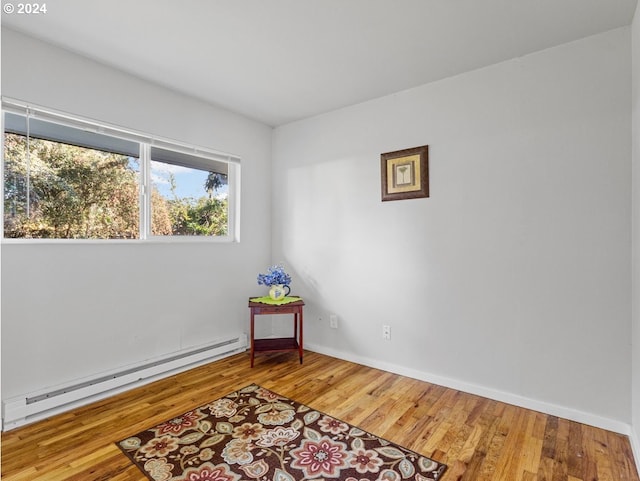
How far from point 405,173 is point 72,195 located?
2.56m

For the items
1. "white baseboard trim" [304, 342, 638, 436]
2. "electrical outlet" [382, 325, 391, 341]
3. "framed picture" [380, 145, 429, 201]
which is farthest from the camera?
"electrical outlet" [382, 325, 391, 341]

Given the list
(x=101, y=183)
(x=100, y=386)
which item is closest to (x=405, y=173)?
(x=101, y=183)

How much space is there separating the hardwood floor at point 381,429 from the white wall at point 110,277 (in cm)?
37

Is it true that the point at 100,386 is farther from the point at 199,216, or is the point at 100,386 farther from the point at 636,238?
the point at 636,238

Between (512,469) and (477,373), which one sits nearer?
(512,469)

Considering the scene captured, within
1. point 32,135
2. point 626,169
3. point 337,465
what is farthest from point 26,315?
point 626,169

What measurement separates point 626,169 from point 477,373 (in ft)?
5.40

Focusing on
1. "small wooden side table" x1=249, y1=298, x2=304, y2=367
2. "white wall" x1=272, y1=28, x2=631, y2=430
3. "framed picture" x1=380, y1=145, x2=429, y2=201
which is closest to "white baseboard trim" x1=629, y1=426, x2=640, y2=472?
"white wall" x1=272, y1=28, x2=631, y2=430

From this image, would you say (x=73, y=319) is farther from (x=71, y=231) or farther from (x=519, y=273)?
(x=519, y=273)

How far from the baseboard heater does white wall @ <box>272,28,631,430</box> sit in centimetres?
120

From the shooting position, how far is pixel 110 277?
2492mm

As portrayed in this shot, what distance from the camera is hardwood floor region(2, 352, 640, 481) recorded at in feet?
5.51

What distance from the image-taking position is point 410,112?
2830 mm

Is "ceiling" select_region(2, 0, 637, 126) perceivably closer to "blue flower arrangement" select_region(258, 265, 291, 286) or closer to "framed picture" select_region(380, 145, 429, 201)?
"framed picture" select_region(380, 145, 429, 201)
